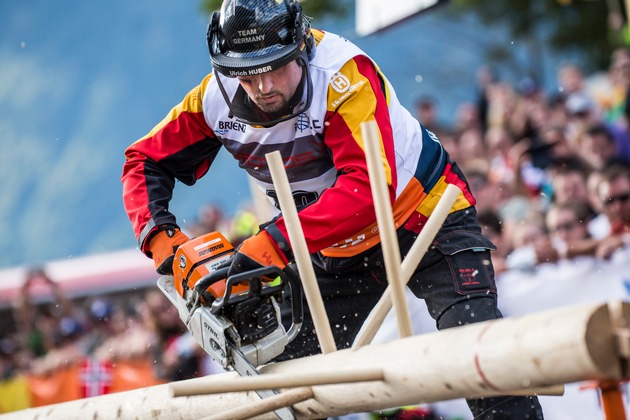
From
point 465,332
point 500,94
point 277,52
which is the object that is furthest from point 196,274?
point 500,94

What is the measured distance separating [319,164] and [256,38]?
2.15ft

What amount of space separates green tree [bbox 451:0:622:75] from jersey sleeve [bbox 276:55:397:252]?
7074mm

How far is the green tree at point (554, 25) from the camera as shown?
10742 millimetres

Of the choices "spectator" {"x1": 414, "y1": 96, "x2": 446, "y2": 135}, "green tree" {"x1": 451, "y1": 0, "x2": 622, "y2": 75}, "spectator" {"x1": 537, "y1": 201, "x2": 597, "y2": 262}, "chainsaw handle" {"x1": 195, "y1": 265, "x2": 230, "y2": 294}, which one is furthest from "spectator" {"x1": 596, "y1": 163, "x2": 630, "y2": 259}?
"green tree" {"x1": 451, "y1": 0, "x2": 622, "y2": 75}

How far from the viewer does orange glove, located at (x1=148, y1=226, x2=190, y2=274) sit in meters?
3.94

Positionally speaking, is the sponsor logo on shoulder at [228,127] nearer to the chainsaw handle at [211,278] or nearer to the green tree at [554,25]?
the chainsaw handle at [211,278]

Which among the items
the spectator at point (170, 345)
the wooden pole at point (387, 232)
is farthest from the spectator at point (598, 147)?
the wooden pole at point (387, 232)

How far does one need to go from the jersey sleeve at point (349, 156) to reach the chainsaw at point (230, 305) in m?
0.22

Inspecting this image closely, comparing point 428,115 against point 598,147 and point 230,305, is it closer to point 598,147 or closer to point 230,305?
point 598,147

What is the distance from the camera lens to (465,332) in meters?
2.70

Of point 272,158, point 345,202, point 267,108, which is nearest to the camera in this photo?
point 272,158

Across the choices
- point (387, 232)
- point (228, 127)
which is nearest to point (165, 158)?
point (228, 127)

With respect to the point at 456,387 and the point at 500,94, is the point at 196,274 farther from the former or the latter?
the point at 500,94

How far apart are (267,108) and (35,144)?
8810 mm
